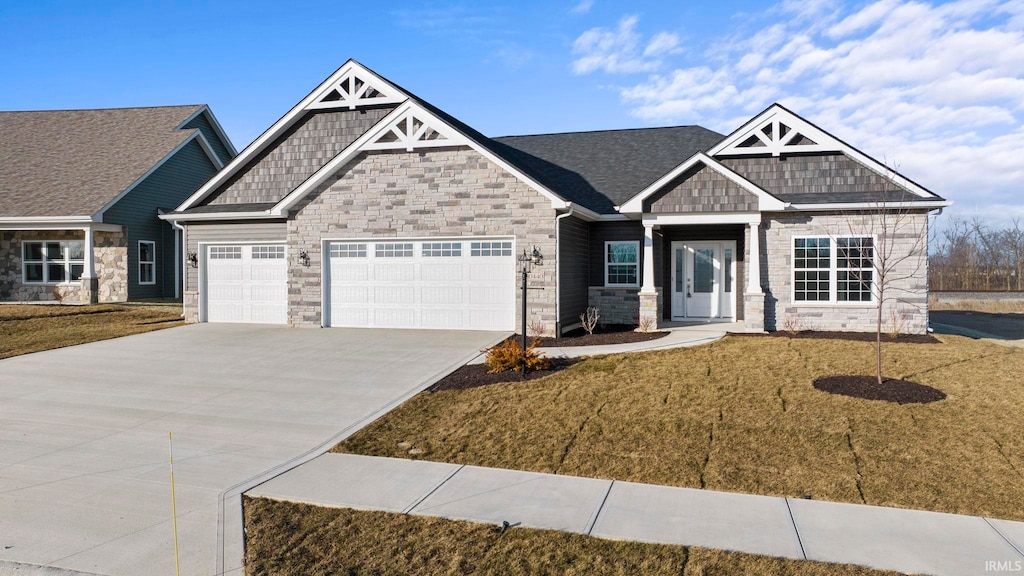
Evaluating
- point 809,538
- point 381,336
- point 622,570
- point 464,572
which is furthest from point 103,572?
point 381,336

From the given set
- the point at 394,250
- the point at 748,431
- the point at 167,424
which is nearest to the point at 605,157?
the point at 394,250

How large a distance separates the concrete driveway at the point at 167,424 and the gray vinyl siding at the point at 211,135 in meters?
15.4

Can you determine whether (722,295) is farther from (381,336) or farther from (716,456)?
(716,456)

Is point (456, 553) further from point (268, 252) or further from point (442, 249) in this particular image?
point (268, 252)

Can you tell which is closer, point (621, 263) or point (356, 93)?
point (621, 263)

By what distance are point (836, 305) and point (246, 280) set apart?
15303 millimetres

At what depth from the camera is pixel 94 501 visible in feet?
18.6

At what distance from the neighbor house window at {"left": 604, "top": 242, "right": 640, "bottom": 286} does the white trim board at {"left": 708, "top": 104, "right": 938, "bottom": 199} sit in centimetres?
329

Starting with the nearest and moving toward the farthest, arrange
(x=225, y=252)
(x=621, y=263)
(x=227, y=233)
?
(x=621, y=263) < (x=227, y=233) < (x=225, y=252)

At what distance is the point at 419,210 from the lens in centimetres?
1545

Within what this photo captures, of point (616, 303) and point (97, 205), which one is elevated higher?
point (97, 205)

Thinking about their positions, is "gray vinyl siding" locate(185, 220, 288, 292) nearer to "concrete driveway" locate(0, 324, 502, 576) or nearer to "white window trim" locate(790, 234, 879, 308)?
"concrete driveway" locate(0, 324, 502, 576)

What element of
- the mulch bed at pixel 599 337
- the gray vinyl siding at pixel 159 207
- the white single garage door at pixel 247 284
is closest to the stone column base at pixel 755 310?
the mulch bed at pixel 599 337

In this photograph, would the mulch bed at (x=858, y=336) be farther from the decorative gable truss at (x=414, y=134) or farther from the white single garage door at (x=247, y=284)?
the white single garage door at (x=247, y=284)
